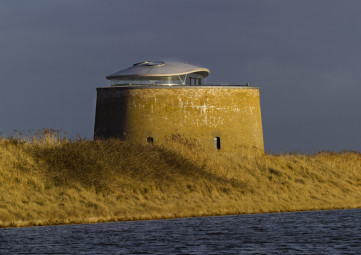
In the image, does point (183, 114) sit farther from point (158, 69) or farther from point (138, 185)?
point (138, 185)

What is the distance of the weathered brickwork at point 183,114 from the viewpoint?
42.4 m

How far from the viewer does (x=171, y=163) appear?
3147cm

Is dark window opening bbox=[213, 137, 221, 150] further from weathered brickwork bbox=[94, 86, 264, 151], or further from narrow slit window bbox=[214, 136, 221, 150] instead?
weathered brickwork bbox=[94, 86, 264, 151]

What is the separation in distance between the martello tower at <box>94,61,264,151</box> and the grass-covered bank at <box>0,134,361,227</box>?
6.44 metres

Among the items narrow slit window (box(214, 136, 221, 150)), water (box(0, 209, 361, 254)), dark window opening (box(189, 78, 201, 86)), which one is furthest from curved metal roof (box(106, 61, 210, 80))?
water (box(0, 209, 361, 254))

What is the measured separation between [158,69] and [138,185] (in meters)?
17.4

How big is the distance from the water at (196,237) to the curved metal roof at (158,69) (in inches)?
797

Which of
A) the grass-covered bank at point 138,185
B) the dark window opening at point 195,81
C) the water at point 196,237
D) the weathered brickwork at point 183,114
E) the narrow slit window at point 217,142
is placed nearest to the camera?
the water at point 196,237

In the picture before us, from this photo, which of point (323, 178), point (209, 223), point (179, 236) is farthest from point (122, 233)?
point (323, 178)

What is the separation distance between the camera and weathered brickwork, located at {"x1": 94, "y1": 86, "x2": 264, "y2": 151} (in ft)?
139

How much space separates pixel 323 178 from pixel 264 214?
9.17 m

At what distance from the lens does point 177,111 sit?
140 feet

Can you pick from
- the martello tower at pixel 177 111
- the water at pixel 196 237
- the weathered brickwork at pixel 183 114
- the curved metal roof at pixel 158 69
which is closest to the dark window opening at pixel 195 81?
the curved metal roof at pixel 158 69

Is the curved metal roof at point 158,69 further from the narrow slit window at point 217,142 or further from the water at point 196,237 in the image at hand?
the water at point 196,237
